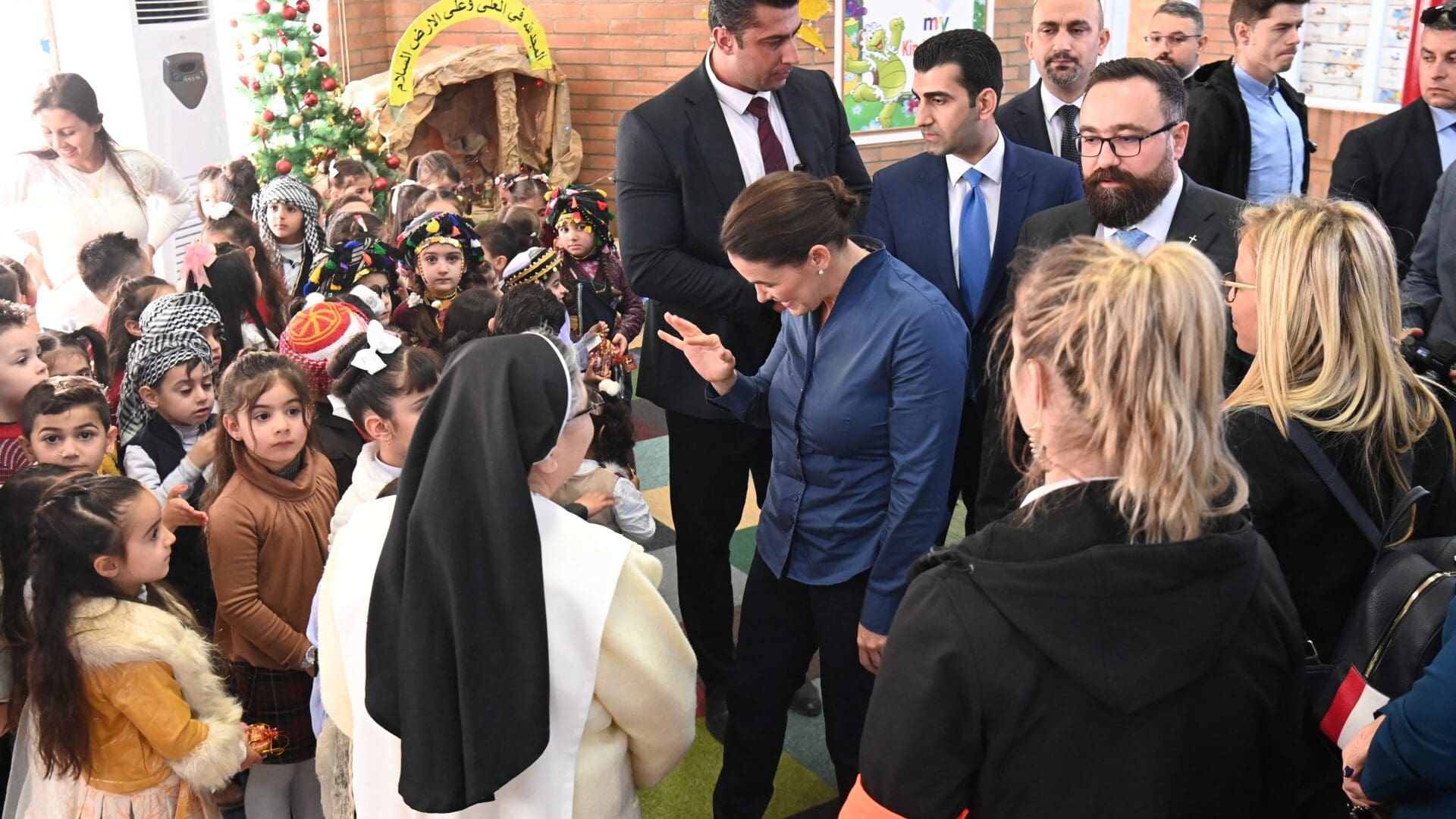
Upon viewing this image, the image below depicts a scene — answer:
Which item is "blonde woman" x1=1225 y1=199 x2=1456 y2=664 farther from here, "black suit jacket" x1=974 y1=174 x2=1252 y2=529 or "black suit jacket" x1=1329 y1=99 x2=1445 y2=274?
"black suit jacket" x1=1329 y1=99 x2=1445 y2=274

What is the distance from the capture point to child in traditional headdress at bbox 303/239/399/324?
409 centimetres

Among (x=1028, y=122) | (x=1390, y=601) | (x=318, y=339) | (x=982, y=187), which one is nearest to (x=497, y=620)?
(x=1390, y=601)

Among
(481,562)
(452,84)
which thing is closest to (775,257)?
(481,562)

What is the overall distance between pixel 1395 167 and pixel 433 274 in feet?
11.7

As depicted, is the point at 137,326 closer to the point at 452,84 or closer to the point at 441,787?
the point at 441,787

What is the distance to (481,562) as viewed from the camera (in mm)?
1604

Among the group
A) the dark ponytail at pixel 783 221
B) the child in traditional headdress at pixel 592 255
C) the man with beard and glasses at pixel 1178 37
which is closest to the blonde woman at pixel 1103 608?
the dark ponytail at pixel 783 221

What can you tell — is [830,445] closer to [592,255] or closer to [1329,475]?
[1329,475]

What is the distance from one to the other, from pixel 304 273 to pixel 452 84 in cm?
379

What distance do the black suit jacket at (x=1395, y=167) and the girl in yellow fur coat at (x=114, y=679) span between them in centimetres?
399

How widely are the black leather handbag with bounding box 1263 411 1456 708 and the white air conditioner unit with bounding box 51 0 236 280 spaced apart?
450 cm

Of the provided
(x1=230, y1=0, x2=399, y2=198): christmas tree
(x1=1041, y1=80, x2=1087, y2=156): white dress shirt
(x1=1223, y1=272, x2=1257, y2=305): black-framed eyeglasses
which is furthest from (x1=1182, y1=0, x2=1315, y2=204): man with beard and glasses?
(x1=230, y1=0, x2=399, y2=198): christmas tree

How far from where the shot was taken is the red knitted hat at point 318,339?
3.23 metres

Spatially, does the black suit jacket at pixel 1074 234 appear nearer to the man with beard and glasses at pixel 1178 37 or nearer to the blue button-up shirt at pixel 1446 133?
the blue button-up shirt at pixel 1446 133
